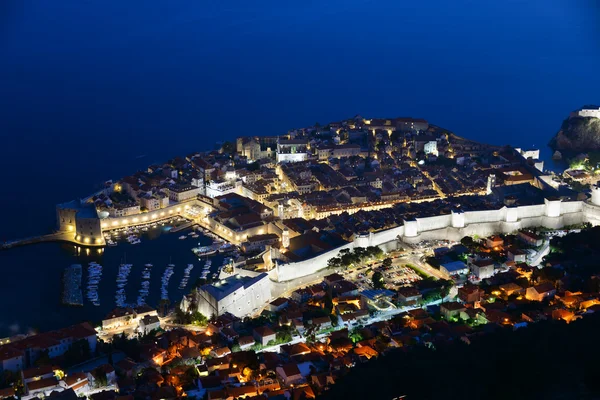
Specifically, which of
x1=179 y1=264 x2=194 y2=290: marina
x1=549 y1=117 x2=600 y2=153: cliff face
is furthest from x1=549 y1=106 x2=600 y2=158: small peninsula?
x1=179 y1=264 x2=194 y2=290: marina

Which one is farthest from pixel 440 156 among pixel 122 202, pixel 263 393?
pixel 263 393

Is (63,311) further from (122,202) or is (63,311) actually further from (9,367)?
(122,202)

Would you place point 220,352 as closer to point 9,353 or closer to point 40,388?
point 40,388

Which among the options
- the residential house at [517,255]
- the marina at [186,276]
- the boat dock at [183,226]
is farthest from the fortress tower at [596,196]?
the boat dock at [183,226]

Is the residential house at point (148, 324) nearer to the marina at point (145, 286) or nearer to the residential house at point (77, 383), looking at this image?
the marina at point (145, 286)

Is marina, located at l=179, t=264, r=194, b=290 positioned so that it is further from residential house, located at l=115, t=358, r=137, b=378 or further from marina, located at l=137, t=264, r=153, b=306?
residential house, located at l=115, t=358, r=137, b=378

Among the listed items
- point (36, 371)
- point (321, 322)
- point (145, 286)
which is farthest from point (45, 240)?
point (321, 322)
